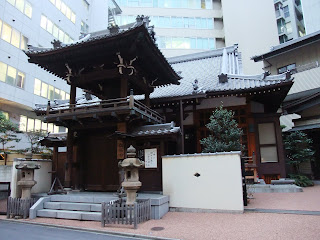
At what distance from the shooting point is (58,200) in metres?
11.4

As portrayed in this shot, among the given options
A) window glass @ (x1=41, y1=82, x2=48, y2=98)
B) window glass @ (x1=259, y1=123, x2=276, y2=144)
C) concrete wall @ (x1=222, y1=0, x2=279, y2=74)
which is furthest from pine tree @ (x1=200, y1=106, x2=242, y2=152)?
concrete wall @ (x1=222, y1=0, x2=279, y2=74)

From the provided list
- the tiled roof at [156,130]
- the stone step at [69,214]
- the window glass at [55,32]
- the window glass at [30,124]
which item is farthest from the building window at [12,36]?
the stone step at [69,214]

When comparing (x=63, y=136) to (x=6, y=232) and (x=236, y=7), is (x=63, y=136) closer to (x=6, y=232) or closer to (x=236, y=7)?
(x=6, y=232)

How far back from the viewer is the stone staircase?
32.4ft

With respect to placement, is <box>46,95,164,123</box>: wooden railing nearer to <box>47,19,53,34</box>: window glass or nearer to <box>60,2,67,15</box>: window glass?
<box>47,19,53,34</box>: window glass

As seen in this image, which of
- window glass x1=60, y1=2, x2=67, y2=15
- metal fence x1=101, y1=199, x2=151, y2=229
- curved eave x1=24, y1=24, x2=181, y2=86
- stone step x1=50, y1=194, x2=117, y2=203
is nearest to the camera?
metal fence x1=101, y1=199, x2=151, y2=229

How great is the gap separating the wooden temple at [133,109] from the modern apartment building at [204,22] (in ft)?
70.2

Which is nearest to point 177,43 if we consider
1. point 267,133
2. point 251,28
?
point 251,28

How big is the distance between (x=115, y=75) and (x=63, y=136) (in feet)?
17.0

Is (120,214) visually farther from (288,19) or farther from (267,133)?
(288,19)

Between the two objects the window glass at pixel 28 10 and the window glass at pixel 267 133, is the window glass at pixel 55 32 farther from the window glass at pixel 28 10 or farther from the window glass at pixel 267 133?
the window glass at pixel 267 133

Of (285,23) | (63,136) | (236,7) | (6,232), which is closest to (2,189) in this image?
(63,136)

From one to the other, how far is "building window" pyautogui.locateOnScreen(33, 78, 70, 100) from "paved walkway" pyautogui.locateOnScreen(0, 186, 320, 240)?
20526 mm

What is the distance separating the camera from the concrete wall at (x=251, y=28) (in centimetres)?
3534
